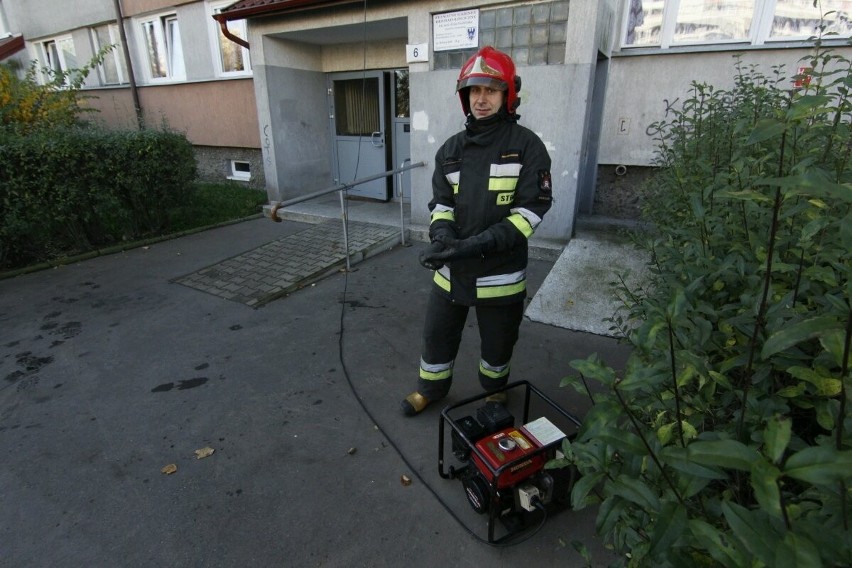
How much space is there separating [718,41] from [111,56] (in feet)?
44.4

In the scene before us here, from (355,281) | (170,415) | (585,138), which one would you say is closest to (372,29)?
(585,138)

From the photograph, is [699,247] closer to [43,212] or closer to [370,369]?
[370,369]

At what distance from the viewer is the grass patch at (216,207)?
740cm

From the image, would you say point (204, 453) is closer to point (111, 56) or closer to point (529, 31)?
point (529, 31)

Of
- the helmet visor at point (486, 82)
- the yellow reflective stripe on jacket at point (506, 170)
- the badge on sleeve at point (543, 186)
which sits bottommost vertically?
the badge on sleeve at point (543, 186)

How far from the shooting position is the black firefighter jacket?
2.44 metres

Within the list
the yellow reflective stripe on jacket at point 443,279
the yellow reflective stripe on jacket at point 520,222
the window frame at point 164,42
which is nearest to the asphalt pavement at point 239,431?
the yellow reflective stripe on jacket at point 443,279

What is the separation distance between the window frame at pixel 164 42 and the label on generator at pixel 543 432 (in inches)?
446

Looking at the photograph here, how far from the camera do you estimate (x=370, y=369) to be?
3479 millimetres

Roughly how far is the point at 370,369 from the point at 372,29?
5.54 metres

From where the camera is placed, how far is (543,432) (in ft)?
7.06

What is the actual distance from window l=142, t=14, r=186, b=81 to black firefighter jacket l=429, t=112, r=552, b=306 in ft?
34.1

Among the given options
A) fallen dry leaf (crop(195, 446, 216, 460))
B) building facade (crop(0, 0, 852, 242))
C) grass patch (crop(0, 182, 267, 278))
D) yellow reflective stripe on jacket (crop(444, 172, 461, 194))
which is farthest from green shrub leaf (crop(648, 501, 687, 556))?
grass patch (crop(0, 182, 267, 278))

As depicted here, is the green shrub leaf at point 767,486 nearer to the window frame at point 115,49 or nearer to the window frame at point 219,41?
the window frame at point 219,41
